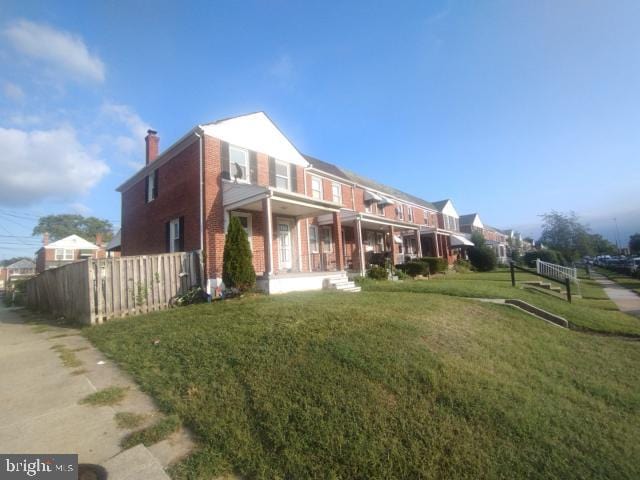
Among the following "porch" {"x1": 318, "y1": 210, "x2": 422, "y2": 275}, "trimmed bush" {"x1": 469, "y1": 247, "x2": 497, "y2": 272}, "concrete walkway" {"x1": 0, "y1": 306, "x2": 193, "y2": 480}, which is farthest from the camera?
"trimmed bush" {"x1": 469, "y1": 247, "x2": 497, "y2": 272}

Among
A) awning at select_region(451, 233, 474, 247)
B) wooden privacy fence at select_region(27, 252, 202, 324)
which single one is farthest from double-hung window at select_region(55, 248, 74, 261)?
awning at select_region(451, 233, 474, 247)

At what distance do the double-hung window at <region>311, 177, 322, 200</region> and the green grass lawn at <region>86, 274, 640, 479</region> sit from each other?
10.9m

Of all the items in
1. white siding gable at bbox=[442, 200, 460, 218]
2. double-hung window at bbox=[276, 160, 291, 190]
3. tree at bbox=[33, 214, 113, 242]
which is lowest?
double-hung window at bbox=[276, 160, 291, 190]

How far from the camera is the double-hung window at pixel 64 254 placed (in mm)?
36969

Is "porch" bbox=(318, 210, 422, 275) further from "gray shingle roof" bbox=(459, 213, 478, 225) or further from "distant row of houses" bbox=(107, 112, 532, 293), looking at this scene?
"gray shingle roof" bbox=(459, 213, 478, 225)

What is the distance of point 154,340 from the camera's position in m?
5.56

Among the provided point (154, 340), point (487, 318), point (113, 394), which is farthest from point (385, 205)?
point (113, 394)

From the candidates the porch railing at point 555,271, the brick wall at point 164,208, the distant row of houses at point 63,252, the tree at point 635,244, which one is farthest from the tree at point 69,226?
the tree at point 635,244

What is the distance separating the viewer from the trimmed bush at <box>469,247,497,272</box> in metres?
28.7

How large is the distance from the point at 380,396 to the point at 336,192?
15775 mm

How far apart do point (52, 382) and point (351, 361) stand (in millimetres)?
4322

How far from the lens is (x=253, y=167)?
12.7m

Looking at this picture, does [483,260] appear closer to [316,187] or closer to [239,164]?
[316,187]

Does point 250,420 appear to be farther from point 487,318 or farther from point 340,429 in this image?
point 487,318
